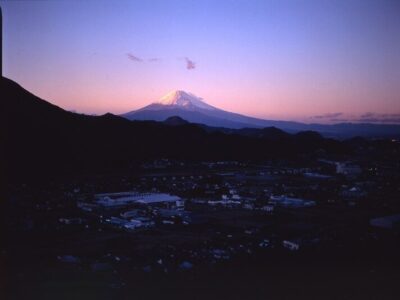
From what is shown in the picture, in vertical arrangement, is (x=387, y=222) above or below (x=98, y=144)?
below

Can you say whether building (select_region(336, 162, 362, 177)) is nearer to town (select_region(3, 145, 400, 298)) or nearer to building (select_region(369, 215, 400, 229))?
town (select_region(3, 145, 400, 298))

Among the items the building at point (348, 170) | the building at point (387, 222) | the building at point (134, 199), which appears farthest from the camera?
→ the building at point (348, 170)

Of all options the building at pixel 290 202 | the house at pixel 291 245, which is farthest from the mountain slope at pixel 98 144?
the house at pixel 291 245

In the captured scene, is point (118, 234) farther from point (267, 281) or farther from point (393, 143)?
point (393, 143)

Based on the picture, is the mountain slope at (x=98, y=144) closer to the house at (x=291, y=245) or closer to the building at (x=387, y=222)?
the house at (x=291, y=245)

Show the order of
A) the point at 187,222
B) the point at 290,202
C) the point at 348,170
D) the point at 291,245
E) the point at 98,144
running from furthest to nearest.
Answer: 1. the point at 98,144
2. the point at 348,170
3. the point at 290,202
4. the point at 187,222
5. the point at 291,245

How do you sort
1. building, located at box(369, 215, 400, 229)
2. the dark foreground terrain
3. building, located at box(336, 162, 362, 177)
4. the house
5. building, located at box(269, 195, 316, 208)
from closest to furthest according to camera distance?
the dark foreground terrain
the house
building, located at box(369, 215, 400, 229)
building, located at box(269, 195, 316, 208)
building, located at box(336, 162, 362, 177)

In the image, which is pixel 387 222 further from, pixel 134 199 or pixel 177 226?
pixel 134 199

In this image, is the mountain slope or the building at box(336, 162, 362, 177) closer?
the mountain slope

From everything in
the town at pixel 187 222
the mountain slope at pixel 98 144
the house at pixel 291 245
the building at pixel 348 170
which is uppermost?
the mountain slope at pixel 98 144

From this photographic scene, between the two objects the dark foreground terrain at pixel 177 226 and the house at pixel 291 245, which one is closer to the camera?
the dark foreground terrain at pixel 177 226

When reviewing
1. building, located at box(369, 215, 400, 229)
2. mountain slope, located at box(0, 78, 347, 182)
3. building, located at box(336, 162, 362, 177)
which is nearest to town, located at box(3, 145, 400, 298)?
building, located at box(369, 215, 400, 229)

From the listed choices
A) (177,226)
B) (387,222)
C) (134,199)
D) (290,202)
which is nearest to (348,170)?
(290,202)
